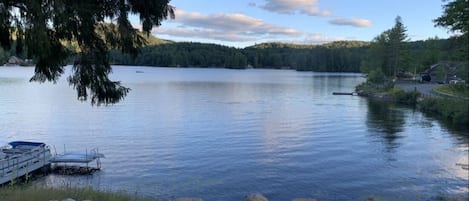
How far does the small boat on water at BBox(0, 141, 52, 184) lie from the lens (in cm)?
2562

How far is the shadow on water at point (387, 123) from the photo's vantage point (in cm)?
4312

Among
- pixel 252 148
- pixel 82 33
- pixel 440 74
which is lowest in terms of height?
pixel 252 148

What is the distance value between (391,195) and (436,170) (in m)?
7.84

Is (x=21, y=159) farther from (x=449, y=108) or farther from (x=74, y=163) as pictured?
(x=449, y=108)

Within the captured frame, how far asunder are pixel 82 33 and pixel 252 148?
2807 centimetres

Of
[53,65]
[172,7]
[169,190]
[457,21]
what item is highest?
[457,21]

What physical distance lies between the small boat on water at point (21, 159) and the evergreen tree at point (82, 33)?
56.8ft

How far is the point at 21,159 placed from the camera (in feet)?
90.2

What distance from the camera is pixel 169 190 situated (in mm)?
24641

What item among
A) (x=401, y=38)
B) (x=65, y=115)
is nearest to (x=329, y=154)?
(x=65, y=115)

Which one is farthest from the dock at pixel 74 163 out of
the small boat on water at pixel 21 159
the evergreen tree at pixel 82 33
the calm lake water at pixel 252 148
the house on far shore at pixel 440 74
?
the house on far shore at pixel 440 74

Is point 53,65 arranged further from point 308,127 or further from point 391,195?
point 308,127

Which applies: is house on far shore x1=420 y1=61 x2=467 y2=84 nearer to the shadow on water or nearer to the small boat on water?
the shadow on water

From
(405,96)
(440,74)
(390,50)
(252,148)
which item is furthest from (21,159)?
(390,50)
